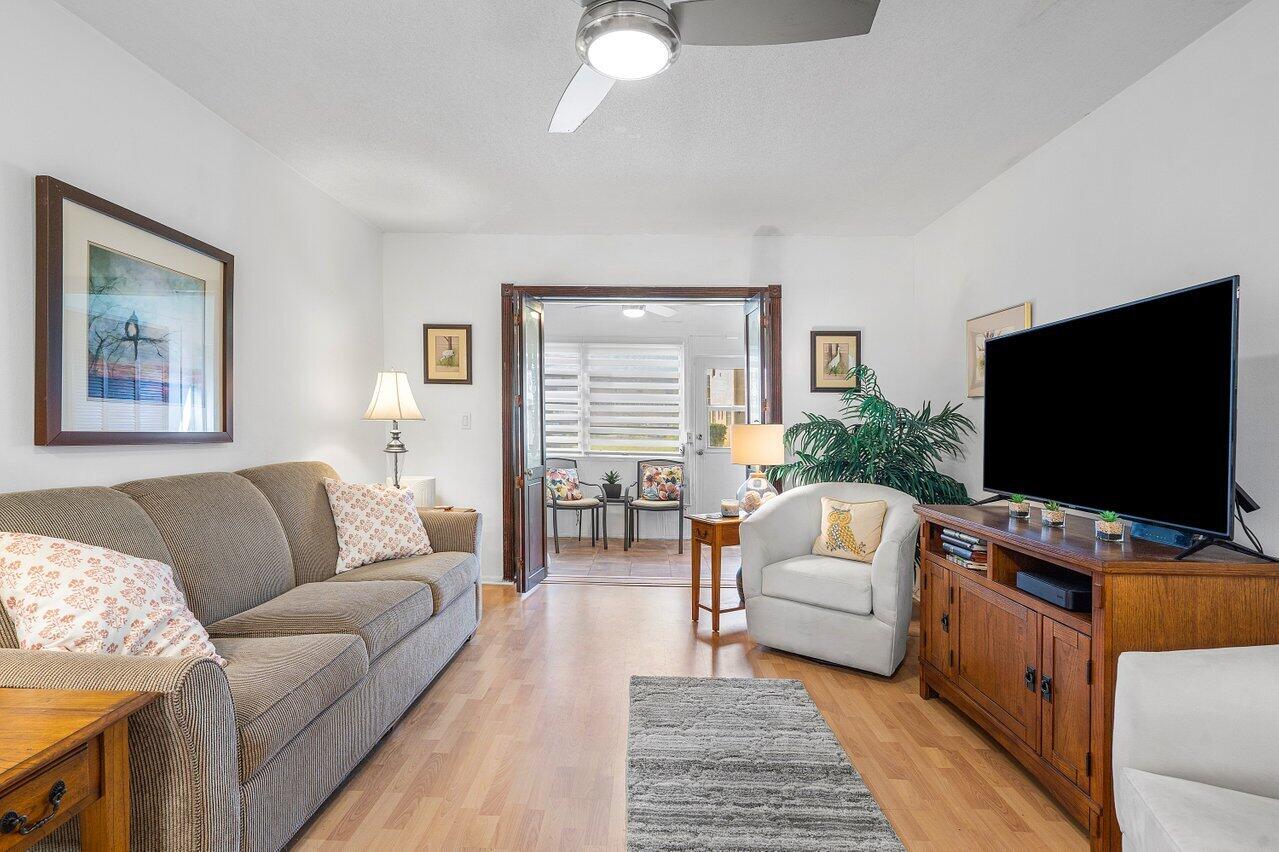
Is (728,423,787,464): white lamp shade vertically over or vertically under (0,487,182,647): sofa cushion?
over

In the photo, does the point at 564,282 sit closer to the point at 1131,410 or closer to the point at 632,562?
the point at 632,562

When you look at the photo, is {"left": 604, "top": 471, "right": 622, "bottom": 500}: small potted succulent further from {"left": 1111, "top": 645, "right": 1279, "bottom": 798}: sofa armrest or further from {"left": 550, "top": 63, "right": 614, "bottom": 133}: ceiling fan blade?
{"left": 1111, "top": 645, "right": 1279, "bottom": 798}: sofa armrest

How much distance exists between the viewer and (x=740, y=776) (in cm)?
222

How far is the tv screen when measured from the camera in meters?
1.77

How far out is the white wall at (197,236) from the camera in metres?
2.05

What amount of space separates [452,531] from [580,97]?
2268mm

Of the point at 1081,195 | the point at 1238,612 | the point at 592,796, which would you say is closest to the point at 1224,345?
the point at 1238,612

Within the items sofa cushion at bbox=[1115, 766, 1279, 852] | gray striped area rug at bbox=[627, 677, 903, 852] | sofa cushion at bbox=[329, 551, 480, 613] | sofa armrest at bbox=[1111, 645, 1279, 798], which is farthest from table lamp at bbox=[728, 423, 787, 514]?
sofa cushion at bbox=[1115, 766, 1279, 852]

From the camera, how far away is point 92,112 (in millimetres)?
2311

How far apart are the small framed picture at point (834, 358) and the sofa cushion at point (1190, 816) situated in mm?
3473

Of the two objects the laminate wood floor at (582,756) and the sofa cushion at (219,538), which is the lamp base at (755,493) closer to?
the laminate wood floor at (582,756)

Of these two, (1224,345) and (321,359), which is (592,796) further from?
(321,359)

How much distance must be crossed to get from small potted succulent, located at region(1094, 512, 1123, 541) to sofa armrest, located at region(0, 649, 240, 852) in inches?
97.2

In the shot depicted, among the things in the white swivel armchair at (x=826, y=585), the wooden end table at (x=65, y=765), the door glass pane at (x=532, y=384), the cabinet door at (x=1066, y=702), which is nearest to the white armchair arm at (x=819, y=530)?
the white swivel armchair at (x=826, y=585)
